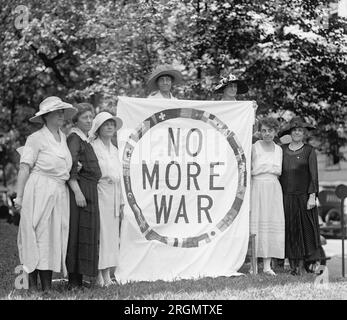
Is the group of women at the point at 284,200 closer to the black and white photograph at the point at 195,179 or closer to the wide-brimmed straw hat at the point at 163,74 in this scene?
the black and white photograph at the point at 195,179

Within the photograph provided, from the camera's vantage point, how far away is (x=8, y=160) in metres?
20.1

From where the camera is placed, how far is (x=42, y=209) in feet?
17.9

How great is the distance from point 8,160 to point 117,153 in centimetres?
1463

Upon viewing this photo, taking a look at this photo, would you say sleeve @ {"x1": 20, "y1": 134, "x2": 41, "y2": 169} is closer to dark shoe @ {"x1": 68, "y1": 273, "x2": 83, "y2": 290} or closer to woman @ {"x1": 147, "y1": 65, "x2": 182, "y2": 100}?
dark shoe @ {"x1": 68, "y1": 273, "x2": 83, "y2": 290}

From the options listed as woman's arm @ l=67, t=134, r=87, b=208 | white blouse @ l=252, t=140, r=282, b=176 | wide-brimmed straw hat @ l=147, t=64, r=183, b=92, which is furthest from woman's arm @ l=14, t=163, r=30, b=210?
white blouse @ l=252, t=140, r=282, b=176

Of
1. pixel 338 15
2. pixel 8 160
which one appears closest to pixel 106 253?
pixel 338 15

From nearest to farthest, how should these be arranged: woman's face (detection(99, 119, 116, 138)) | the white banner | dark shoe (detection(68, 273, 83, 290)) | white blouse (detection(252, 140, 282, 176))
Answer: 1. dark shoe (detection(68, 273, 83, 290))
2. woman's face (detection(99, 119, 116, 138))
3. the white banner
4. white blouse (detection(252, 140, 282, 176))

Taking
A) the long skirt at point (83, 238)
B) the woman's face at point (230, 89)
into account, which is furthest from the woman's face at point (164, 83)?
the long skirt at point (83, 238)

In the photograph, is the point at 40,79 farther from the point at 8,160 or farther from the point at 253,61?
the point at 253,61

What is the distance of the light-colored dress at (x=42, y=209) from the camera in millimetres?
5441

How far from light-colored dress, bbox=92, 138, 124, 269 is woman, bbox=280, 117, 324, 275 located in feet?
6.68

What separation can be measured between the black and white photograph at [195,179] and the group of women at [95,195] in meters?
0.01

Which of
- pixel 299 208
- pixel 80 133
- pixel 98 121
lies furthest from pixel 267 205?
pixel 80 133

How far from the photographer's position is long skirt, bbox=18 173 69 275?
17.8ft
